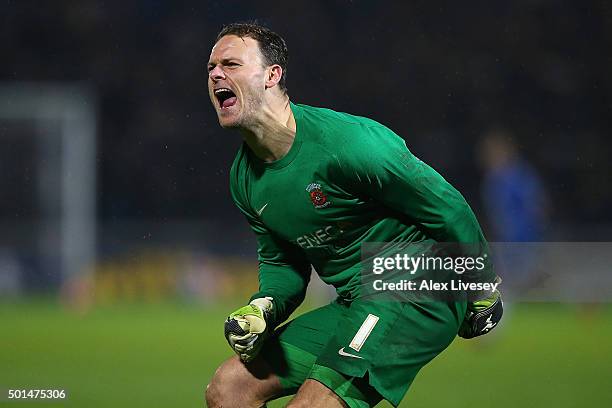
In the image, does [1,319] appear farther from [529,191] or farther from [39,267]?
[529,191]

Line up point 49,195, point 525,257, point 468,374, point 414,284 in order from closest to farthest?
point 414,284 < point 468,374 < point 525,257 < point 49,195

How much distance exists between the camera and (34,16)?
51.5ft

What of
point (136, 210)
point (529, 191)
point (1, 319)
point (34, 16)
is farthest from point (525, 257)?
point (34, 16)

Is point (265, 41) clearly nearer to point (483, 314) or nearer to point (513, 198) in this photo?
point (483, 314)

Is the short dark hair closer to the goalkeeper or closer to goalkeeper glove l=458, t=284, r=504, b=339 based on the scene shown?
the goalkeeper

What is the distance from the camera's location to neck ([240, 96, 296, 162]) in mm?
3795

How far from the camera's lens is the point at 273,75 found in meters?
3.91

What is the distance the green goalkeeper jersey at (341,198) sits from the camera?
143 inches

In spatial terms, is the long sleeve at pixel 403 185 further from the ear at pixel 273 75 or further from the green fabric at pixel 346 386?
the green fabric at pixel 346 386

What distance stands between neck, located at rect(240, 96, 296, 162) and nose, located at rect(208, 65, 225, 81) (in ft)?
0.64

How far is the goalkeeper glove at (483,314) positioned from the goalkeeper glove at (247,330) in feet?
2.44

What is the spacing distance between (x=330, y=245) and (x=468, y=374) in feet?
12.0

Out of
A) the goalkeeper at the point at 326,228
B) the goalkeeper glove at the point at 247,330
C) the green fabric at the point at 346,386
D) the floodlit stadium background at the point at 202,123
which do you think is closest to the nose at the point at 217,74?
the goalkeeper at the point at 326,228

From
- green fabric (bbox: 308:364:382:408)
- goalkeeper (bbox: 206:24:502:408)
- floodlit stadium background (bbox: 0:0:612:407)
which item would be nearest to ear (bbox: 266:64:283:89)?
goalkeeper (bbox: 206:24:502:408)
